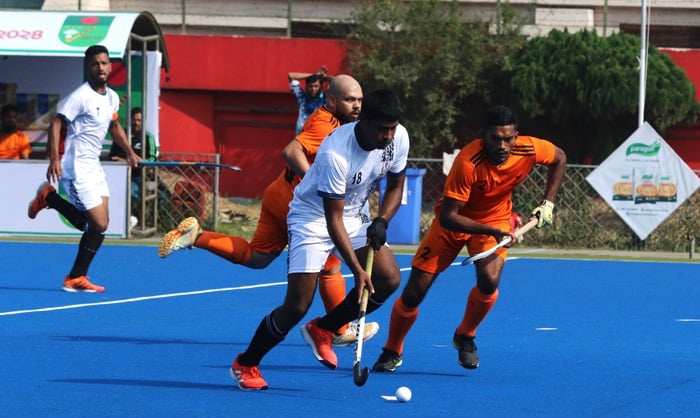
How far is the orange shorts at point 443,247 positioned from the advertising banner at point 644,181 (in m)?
11.3

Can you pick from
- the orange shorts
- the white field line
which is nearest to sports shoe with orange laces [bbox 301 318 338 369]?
the orange shorts

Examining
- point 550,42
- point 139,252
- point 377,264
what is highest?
point 550,42

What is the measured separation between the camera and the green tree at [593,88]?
1053 inches

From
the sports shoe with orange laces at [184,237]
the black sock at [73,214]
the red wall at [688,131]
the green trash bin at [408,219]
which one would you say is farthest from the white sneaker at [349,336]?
the red wall at [688,131]

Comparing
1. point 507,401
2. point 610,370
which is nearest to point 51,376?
point 507,401

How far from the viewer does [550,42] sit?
91.1 ft

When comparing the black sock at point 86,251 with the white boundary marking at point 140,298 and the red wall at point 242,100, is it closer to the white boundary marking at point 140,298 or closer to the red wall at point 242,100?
the white boundary marking at point 140,298

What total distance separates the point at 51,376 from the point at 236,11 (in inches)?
1030

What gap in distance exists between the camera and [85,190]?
1348cm

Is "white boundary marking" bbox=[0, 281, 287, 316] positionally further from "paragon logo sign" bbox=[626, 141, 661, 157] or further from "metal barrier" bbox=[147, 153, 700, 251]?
"paragon logo sign" bbox=[626, 141, 661, 157]

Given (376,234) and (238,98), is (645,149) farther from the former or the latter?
(376,234)

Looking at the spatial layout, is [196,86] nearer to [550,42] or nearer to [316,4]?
[316,4]

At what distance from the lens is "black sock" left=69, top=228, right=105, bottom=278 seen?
13414mm

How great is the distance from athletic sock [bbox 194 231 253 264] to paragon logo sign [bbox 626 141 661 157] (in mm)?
11115
